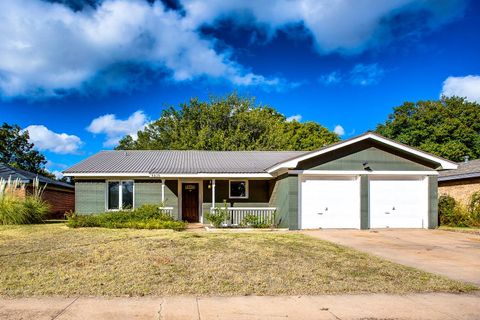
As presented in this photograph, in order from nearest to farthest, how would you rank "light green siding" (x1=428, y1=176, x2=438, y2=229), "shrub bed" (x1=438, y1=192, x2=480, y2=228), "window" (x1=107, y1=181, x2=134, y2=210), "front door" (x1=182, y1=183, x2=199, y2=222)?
"light green siding" (x1=428, y1=176, x2=438, y2=229) → "shrub bed" (x1=438, y1=192, x2=480, y2=228) → "window" (x1=107, y1=181, x2=134, y2=210) → "front door" (x1=182, y1=183, x2=199, y2=222)

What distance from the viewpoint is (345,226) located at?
16.6 metres

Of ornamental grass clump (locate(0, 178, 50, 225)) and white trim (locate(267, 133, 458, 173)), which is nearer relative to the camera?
white trim (locate(267, 133, 458, 173))

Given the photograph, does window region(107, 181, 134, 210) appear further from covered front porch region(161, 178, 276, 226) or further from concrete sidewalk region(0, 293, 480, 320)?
concrete sidewalk region(0, 293, 480, 320)

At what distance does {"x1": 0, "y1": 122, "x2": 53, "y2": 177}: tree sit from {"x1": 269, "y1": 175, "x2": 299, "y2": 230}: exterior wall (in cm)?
3484

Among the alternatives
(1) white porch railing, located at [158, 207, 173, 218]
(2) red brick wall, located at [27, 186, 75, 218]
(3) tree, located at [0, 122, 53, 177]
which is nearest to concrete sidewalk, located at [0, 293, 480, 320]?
Result: (1) white porch railing, located at [158, 207, 173, 218]

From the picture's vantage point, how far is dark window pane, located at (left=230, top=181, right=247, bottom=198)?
65.5 ft

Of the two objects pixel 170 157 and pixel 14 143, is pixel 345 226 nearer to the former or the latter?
pixel 170 157

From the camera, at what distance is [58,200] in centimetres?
2653

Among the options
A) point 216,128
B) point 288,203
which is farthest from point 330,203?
point 216,128

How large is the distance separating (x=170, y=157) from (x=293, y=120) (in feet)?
89.5

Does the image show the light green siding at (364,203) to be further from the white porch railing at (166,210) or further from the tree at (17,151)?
the tree at (17,151)

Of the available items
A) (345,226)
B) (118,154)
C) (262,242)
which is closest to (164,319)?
(262,242)

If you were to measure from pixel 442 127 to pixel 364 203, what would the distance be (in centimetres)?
2748

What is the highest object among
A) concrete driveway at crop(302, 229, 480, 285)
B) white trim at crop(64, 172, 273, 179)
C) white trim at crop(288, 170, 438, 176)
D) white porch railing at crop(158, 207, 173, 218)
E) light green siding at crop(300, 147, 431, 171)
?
light green siding at crop(300, 147, 431, 171)
